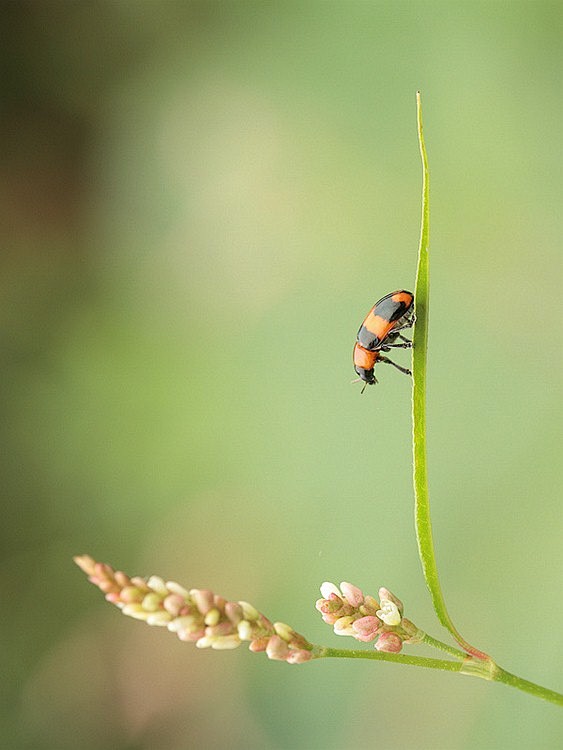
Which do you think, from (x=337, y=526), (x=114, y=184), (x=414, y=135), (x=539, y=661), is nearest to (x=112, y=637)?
(x=337, y=526)

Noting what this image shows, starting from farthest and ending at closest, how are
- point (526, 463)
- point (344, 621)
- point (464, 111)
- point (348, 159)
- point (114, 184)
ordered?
point (114, 184) → point (348, 159) → point (464, 111) → point (526, 463) → point (344, 621)

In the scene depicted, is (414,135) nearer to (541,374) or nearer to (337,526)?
(541,374)

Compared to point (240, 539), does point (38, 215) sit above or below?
above

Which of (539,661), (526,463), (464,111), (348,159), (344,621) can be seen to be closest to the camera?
(344,621)

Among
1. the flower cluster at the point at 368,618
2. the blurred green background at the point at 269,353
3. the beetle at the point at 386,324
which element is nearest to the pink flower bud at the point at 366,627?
the flower cluster at the point at 368,618

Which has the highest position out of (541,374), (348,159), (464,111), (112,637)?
(464,111)

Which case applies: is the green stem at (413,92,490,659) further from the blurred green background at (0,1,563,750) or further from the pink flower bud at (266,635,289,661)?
the blurred green background at (0,1,563,750)

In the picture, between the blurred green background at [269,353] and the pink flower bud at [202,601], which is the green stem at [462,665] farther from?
the blurred green background at [269,353]
